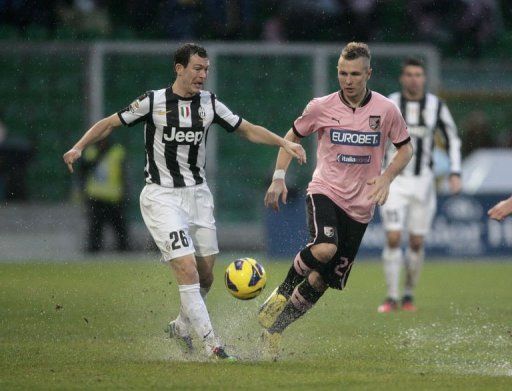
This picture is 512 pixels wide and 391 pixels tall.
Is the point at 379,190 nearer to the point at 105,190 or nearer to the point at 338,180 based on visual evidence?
the point at 338,180

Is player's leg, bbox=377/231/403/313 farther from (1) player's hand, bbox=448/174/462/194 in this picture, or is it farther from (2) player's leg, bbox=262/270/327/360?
(2) player's leg, bbox=262/270/327/360

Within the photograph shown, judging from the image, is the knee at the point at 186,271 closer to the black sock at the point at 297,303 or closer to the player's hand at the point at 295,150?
the black sock at the point at 297,303

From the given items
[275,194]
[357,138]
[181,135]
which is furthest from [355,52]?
[181,135]

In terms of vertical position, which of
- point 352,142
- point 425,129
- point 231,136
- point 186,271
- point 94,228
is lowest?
point 94,228

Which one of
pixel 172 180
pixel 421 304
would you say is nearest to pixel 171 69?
pixel 421 304

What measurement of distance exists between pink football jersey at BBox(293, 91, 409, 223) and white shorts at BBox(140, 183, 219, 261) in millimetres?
838

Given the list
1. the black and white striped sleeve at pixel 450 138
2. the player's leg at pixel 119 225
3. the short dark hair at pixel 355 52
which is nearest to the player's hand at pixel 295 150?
the short dark hair at pixel 355 52

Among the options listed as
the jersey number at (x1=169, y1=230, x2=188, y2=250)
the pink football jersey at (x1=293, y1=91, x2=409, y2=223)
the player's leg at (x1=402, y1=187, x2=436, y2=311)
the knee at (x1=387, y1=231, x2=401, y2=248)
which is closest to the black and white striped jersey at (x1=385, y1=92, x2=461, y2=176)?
the player's leg at (x1=402, y1=187, x2=436, y2=311)

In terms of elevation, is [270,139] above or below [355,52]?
below

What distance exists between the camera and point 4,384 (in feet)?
24.7

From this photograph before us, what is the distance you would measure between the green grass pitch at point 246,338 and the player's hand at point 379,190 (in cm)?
113

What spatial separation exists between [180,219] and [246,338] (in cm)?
136

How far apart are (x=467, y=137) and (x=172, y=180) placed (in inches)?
536

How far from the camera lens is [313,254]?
888 cm
